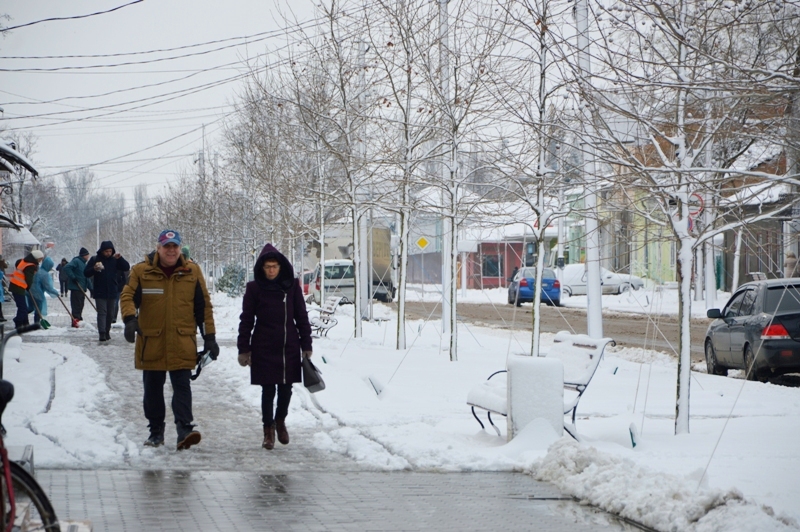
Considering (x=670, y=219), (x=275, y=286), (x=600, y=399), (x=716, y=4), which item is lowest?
(x=600, y=399)

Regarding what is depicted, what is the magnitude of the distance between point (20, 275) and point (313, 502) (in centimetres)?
1720

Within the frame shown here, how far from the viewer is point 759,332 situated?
15242mm

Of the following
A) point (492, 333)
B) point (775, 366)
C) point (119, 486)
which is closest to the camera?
point (119, 486)

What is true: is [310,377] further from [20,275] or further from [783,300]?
[20,275]

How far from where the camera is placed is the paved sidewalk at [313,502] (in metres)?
6.37

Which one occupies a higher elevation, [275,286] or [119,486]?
[275,286]

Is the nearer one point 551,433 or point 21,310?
point 551,433

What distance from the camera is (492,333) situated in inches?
1093

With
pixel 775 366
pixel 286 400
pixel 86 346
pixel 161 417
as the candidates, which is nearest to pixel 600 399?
pixel 775 366

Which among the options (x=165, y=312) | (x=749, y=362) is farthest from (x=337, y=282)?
(x=165, y=312)

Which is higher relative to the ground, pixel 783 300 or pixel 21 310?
pixel 783 300

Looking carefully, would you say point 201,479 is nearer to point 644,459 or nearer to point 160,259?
point 160,259

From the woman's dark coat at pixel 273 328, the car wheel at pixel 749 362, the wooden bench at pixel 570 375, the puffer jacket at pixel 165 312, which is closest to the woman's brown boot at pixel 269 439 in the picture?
the woman's dark coat at pixel 273 328

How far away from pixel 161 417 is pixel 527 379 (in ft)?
10.1
